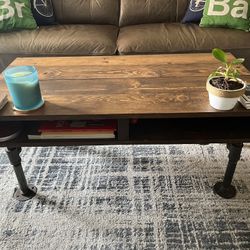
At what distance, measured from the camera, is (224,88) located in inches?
36.1

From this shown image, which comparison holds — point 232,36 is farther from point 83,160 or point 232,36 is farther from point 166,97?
point 83,160

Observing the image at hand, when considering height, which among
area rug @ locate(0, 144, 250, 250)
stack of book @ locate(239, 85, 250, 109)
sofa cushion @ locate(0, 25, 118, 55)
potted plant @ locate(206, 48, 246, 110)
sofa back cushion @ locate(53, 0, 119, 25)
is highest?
potted plant @ locate(206, 48, 246, 110)

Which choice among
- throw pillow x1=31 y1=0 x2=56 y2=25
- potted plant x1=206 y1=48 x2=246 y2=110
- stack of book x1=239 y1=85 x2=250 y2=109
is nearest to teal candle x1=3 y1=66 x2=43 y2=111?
potted plant x1=206 y1=48 x2=246 y2=110

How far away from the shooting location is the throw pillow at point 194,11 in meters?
1.95

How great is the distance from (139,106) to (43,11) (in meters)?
1.49

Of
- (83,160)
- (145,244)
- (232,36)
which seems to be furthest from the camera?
(232,36)

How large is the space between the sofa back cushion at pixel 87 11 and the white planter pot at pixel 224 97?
4.89ft

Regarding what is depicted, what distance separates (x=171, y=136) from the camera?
1.05 metres

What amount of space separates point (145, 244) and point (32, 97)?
0.72 m

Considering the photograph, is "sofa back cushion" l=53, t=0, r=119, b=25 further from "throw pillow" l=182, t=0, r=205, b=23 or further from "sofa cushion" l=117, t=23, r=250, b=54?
"throw pillow" l=182, t=0, r=205, b=23

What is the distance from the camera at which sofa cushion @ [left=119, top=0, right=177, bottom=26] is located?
6.84ft

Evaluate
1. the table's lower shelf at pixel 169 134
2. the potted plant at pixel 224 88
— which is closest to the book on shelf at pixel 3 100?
Answer: the table's lower shelf at pixel 169 134

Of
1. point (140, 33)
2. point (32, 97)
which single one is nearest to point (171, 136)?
point (32, 97)

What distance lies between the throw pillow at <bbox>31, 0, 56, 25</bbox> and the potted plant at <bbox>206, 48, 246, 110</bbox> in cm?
157
